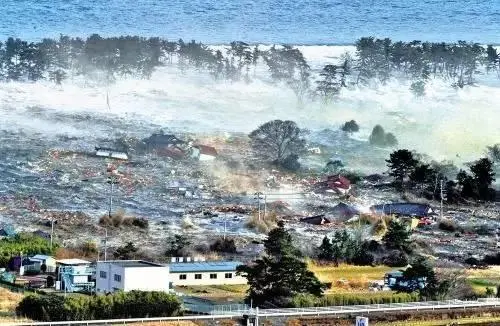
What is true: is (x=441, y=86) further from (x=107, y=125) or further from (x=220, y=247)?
(x=220, y=247)

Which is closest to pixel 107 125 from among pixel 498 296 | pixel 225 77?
pixel 225 77

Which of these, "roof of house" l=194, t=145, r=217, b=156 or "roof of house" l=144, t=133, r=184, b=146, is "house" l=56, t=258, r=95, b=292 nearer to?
"roof of house" l=144, t=133, r=184, b=146

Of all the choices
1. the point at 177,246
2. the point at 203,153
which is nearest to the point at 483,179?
the point at 203,153

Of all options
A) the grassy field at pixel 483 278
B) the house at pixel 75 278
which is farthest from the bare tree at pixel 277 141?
the house at pixel 75 278

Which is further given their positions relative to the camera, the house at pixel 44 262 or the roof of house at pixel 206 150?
the roof of house at pixel 206 150

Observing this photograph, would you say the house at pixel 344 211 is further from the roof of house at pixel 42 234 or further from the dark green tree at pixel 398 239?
the roof of house at pixel 42 234

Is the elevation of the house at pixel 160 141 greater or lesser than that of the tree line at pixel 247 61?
lesser

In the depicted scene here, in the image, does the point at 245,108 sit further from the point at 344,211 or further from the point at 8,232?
the point at 8,232
